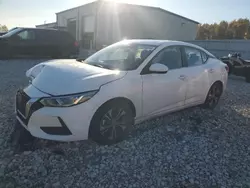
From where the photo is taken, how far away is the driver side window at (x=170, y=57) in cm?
425

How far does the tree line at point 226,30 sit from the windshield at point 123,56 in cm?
4778

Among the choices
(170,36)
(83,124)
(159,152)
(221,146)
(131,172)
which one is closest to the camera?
(131,172)

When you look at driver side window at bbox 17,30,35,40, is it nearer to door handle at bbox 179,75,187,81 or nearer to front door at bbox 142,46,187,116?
front door at bbox 142,46,187,116

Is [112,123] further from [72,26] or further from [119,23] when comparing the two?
[72,26]

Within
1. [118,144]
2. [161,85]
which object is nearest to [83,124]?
[118,144]

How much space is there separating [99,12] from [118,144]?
19389 mm

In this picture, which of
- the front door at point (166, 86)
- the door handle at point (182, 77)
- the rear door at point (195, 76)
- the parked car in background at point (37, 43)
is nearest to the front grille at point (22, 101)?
the front door at point (166, 86)

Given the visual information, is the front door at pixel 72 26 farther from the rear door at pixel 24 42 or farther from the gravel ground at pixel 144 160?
the gravel ground at pixel 144 160

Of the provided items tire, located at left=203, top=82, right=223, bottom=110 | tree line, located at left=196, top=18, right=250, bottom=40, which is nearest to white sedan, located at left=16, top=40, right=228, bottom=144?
tire, located at left=203, top=82, right=223, bottom=110

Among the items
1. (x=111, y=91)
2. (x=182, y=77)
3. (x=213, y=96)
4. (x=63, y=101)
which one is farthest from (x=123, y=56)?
(x=213, y=96)

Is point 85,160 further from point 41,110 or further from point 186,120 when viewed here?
point 186,120

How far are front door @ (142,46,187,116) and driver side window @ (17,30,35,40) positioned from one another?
11817 mm

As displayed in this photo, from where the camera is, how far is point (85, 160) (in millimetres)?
3252

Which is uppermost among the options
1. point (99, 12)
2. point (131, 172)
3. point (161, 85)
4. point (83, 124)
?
point (99, 12)
